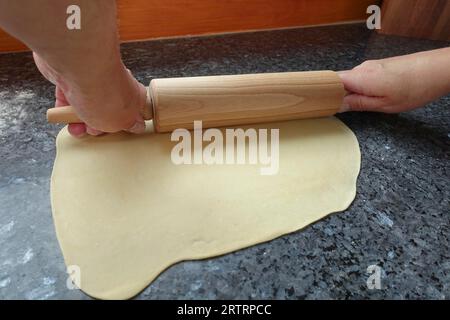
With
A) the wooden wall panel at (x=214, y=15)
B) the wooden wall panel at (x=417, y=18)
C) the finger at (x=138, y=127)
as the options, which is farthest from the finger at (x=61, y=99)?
the wooden wall panel at (x=417, y=18)

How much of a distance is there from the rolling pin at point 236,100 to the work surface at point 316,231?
143 mm

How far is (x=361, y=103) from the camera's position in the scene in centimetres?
95

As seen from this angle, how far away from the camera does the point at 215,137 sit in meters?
0.87

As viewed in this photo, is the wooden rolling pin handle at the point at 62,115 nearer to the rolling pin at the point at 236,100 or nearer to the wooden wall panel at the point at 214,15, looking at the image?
the rolling pin at the point at 236,100

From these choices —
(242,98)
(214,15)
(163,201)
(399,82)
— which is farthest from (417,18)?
(163,201)

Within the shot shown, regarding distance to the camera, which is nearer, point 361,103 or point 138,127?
point 138,127

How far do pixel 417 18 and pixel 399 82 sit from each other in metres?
0.67

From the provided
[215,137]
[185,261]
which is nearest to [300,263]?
[185,261]

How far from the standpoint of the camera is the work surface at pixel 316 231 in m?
0.61

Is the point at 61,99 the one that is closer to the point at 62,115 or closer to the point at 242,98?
the point at 62,115

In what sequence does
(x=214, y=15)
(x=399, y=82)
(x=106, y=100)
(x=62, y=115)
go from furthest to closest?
1. (x=214, y=15)
2. (x=399, y=82)
3. (x=62, y=115)
4. (x=106, y=100)

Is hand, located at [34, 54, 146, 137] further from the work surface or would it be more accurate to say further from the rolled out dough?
the work surface

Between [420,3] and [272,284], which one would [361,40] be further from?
[272,284]

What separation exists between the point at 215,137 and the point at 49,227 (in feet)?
1.38
